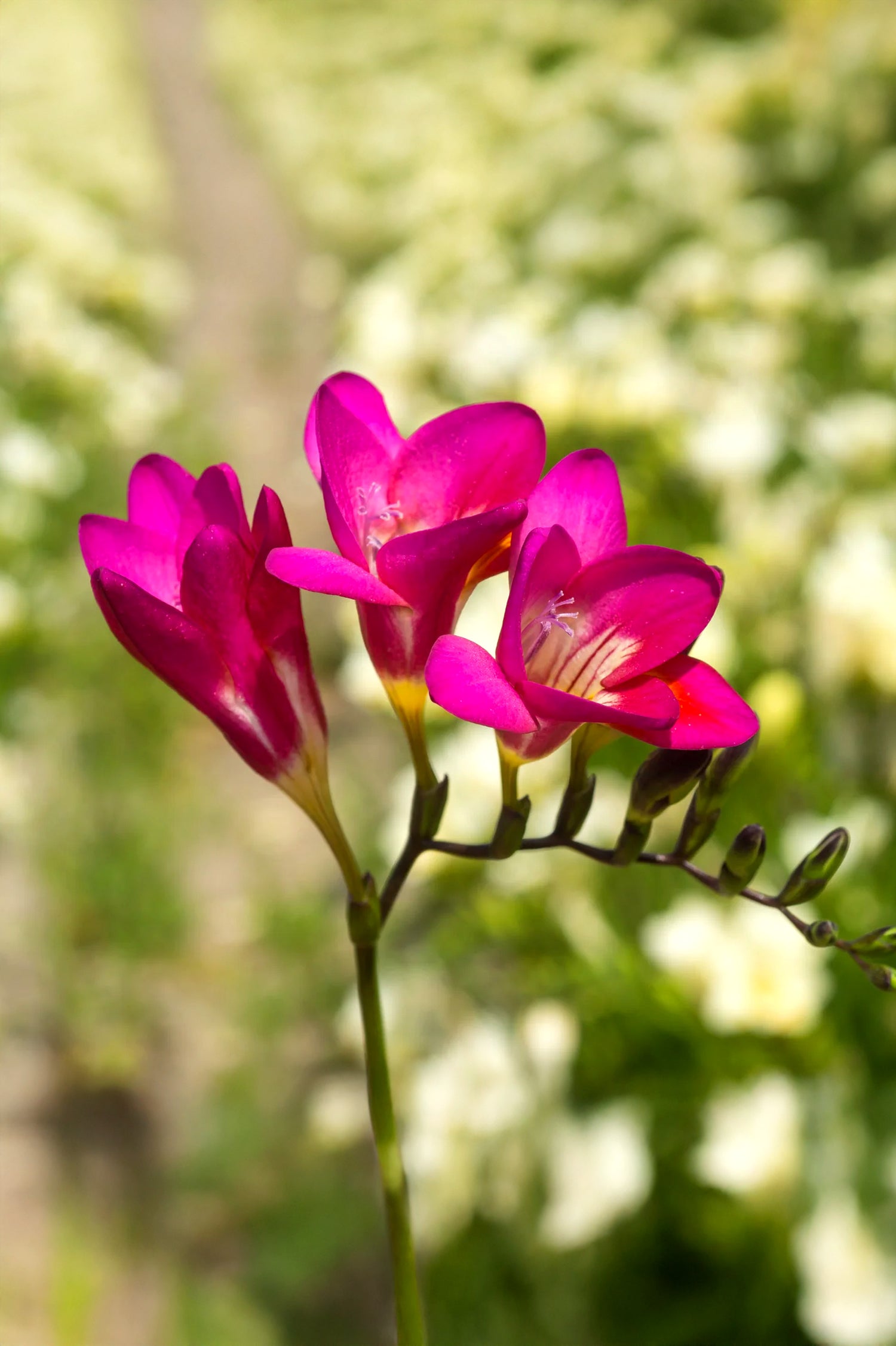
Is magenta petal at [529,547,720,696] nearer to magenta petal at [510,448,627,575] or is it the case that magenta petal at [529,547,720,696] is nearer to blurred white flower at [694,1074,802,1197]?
magenta petal at [510,448,627,575]

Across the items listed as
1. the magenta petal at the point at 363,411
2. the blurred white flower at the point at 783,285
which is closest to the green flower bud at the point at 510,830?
the magenta petal at the point at 363,411

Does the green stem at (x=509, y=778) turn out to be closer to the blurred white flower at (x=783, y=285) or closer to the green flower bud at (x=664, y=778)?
the green flower bud at (x=664, y=778)

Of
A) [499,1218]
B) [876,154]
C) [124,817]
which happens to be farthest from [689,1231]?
[876,154]

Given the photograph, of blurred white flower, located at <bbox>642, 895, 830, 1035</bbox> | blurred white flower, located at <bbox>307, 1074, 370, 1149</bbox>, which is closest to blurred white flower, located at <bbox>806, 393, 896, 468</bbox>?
blurred white flower, located at <bbox>642, 895, 830, 1035</bbox>

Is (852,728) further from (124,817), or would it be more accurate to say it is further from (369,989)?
(124,817)

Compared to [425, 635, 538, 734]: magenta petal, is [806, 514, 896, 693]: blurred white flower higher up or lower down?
higher up

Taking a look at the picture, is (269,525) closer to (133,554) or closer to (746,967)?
(133,554)

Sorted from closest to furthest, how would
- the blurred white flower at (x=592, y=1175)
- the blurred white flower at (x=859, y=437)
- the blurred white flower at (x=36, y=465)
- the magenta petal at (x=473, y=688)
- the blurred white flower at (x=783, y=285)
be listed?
the magenta petal at (x=473, y=688), the blurred white flower at (x=592, y=1175), the blurred white flower at (x=859, y=437), the blurred white flower at (x=783, y=285), the blurred white flower at (x=36, y=465)
